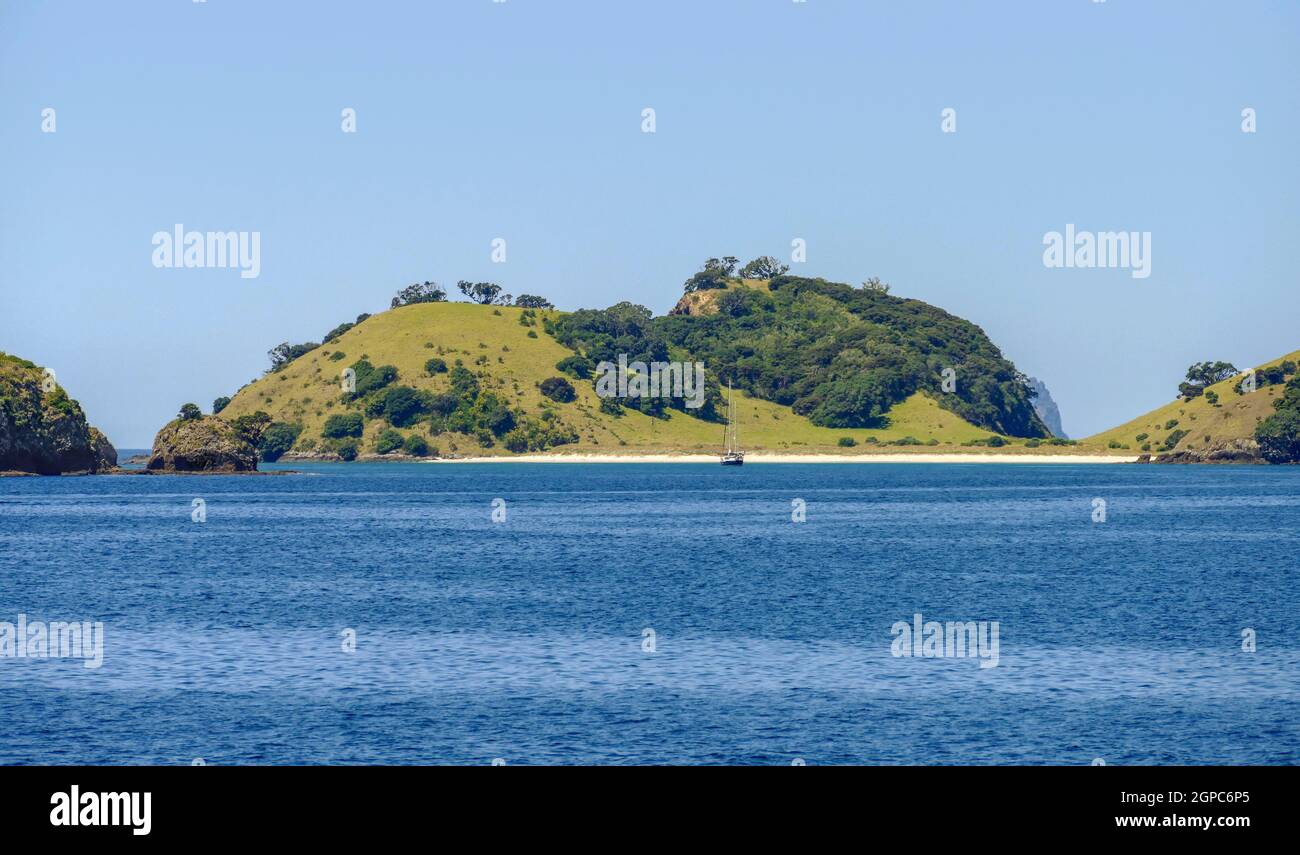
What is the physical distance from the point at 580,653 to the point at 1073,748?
20087 millimetres

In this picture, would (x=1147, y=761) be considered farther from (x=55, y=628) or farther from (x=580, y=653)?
(x=55, y=628)

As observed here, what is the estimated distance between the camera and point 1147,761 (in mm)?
32344

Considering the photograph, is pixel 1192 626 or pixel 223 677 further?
pixel 1192 626

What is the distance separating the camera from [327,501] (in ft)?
558

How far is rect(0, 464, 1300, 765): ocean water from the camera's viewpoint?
34688 millimetres

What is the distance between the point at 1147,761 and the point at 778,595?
35.9 m

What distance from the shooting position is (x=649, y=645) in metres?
50.4

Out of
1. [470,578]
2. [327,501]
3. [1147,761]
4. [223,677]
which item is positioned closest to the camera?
[1147,761]

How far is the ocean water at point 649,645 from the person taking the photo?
1366 inches

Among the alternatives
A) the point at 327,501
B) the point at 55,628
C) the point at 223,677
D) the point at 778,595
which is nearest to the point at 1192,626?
the point at 778,595
